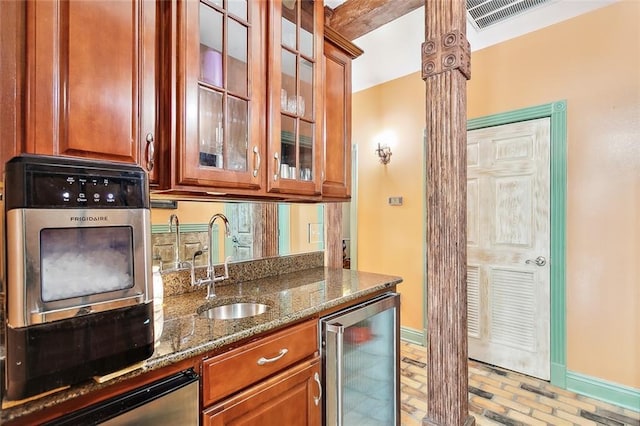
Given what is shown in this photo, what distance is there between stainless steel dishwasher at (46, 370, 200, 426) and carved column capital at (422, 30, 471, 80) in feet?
6.13

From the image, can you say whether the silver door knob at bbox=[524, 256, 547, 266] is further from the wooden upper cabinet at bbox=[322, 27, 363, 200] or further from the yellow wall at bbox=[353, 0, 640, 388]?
the wooden upper cabinet at bbox=[322, 27, 363, 200]

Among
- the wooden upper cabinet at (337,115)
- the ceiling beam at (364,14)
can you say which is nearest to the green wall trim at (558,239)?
the ceiling beam at (364,14)

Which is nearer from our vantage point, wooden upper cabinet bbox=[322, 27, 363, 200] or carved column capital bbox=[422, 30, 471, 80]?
carved column capital bbox=[422, 30, 471, 80]

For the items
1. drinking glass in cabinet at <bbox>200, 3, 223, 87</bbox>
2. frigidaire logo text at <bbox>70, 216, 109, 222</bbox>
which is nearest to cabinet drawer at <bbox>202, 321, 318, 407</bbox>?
frigidaire logo text at <bbox>70, 216, 109, 222</bbox>

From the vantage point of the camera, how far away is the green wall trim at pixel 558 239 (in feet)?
7.87

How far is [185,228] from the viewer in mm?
1652

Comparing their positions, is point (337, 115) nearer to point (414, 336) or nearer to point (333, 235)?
point (333, 235)

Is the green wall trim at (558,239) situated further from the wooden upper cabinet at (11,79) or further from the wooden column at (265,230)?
the wooden upper cabinet at (11,79)

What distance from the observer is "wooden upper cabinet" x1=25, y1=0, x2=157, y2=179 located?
0.92 meters

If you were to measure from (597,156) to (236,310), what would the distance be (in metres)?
2.67

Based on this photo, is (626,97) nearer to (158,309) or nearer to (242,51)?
(242,51)

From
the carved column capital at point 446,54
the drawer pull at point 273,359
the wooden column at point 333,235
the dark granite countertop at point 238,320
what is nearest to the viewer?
the dark granite countertop at point 238,320

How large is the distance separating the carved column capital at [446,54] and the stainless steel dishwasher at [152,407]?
1.87 m

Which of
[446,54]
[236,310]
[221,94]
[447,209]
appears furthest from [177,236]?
[446,54]
